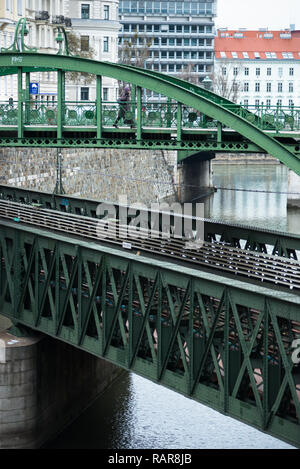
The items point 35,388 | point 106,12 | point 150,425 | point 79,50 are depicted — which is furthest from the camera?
point 106,12

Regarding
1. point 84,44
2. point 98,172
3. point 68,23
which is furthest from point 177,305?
point 84,44

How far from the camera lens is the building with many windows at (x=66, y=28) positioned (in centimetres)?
6594

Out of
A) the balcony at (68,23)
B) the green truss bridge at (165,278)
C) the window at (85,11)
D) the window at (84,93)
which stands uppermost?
the window at (85,11)

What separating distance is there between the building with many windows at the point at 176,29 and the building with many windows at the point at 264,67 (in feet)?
16.7

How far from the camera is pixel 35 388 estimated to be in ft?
89.4

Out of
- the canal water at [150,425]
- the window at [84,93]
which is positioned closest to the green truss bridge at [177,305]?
the canal water at [150,425]

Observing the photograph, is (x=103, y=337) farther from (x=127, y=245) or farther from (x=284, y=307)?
(x=284, y=307)

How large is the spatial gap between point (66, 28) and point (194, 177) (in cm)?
2130

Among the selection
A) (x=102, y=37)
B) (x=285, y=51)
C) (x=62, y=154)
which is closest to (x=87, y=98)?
(x=102, y=37)

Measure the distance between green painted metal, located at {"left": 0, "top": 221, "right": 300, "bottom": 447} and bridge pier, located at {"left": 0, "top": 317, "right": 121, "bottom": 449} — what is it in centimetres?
78

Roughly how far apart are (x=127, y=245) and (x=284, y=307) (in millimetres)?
9227

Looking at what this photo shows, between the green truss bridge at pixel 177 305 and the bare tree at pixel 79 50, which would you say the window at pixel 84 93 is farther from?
the green truss bridge at pixel 177 305

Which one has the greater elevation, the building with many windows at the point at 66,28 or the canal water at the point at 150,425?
the building with many windows at the point at 66,28

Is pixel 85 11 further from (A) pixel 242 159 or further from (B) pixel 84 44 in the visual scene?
(A) pixel 242 159
